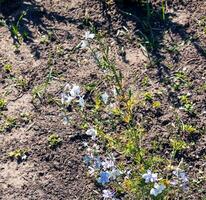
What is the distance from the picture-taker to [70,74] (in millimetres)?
4191

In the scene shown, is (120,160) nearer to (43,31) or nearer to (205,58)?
(205,58)

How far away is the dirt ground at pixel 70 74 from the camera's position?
357cm

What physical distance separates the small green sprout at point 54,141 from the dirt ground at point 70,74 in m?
0.03

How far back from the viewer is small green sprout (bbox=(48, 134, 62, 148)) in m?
3.75

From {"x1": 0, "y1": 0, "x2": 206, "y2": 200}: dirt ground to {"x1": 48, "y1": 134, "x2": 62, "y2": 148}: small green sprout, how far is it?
0.03 m

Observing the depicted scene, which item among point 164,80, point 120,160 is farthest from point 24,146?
point 164,80

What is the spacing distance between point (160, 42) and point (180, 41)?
0.14 metres

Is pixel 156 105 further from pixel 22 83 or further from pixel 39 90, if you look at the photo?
pixel 22 83

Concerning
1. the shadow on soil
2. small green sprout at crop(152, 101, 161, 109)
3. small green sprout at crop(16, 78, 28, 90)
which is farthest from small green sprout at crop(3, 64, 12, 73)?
small green sprout at crop(152, 101, 161, 109)

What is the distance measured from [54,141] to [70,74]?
0.63m

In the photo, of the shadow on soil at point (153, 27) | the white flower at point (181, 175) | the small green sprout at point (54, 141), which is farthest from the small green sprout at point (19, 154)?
the white flower at point (181, 175)

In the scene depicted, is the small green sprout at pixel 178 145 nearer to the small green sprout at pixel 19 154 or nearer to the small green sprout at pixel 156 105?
the small green sprout at pixel 156 105

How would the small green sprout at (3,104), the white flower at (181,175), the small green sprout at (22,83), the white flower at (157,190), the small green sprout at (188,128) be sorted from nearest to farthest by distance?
1. the white flower at (157,190)
2. the white flower at (181,175)
3. the small green sprout at (188,128)
4. the small green sprout at (3,104)
5. the small green sprout at (22,83)

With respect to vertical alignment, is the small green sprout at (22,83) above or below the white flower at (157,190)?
below
